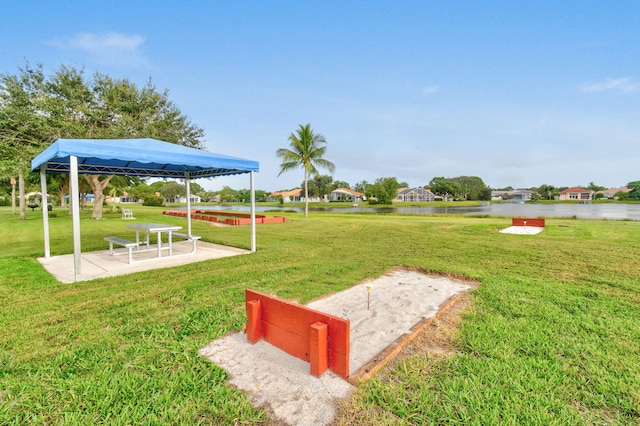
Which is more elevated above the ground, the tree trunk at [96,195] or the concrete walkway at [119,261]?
the tree trunk at [96,195]

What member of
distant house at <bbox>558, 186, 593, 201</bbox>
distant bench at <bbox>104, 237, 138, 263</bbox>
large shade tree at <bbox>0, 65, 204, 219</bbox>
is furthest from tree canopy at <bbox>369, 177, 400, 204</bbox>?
distant house at <bbox>558, 186, 593, 201</bbox>

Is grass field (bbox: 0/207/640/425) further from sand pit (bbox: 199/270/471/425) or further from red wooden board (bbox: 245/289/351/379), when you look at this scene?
red wooden board (bbox: 245/289/351/379)

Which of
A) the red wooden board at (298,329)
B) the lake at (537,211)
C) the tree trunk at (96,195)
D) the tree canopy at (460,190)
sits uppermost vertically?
the tree canopy at (460,190)

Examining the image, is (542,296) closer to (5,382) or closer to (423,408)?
(423,408)

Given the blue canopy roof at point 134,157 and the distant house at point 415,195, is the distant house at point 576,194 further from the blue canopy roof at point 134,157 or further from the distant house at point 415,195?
the blue canopy roof at point 134,157

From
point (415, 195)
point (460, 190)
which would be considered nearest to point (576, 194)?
point (460, 190)

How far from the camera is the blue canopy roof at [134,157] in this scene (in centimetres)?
491

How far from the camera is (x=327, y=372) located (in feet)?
7.50

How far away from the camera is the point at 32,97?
15.7 metres

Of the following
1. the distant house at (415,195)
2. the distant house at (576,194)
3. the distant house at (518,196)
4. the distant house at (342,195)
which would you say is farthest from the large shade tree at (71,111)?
the distant house at (576,194)

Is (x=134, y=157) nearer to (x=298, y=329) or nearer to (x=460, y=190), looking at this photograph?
(x=298, y=329)

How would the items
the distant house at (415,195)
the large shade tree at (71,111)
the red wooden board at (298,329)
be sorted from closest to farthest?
the red wooden board at (298,329), the large shade tree at (71,111), the distant house at (415,195)

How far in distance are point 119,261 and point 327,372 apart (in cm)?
617

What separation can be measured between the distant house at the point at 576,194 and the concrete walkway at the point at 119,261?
136195 mm
